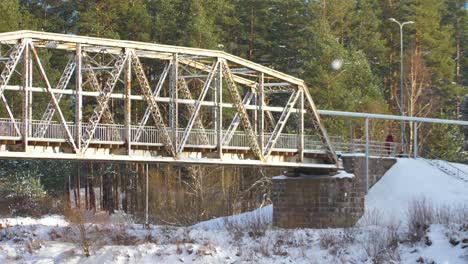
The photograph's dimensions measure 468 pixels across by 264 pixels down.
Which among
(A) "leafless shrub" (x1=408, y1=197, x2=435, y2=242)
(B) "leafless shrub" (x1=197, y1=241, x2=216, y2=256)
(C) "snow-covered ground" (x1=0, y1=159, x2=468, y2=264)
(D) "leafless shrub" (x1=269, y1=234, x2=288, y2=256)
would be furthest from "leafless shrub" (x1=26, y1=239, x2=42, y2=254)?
(A) "leafless shrub" (x1=408, y1=197, x2=435, y2=242)

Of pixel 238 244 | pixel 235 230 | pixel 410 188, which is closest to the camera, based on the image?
pixel 238 244

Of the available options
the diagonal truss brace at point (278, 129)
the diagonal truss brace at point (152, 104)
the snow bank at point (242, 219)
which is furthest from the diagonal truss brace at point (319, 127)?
the diagonal truss brace at point (152, 104)

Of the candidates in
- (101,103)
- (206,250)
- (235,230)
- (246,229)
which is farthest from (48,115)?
(246,229)

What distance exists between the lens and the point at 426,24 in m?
85.2

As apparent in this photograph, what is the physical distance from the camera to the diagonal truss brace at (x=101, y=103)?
38531 millimetres

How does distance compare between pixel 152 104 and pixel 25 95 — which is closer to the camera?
pixel 25 95

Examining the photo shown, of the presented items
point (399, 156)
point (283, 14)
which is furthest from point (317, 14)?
point (399, 156)

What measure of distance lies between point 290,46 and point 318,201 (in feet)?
117

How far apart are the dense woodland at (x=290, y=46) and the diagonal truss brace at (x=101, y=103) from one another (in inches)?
1141

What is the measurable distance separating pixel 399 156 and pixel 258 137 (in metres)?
12.5

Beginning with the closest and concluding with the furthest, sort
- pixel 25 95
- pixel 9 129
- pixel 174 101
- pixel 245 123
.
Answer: pixel 25 95, pixel 9 129, pixel 174 101, pixel 245 123

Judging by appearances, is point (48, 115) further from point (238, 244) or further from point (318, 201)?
point (318, 201)

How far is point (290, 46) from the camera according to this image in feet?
271

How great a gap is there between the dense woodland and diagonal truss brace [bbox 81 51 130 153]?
2898 centimetres
